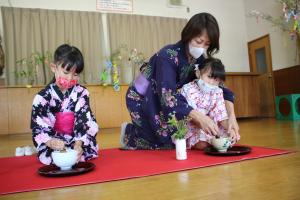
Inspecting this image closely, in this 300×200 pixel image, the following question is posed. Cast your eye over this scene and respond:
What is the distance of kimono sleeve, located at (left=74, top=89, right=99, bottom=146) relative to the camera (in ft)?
5.68

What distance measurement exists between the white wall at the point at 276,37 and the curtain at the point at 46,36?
314 cm

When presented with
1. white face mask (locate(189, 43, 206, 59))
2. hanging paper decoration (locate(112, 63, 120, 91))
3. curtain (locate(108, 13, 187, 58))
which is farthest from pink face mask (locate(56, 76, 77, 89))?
curtain (locate(108, 13, 187, 58))

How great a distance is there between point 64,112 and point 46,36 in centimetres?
415

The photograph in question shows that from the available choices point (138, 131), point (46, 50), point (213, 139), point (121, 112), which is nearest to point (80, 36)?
point (46, 50)

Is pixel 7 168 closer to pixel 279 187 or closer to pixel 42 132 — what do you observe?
pixel 42 132

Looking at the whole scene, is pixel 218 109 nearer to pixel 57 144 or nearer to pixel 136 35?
pixel 57 144

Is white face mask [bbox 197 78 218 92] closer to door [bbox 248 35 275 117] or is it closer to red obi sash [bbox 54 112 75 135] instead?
red obi sash [bbox 54 112 75 135]

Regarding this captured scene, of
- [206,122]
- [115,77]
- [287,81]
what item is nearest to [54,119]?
[206,122]

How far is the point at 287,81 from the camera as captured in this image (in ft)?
16.5

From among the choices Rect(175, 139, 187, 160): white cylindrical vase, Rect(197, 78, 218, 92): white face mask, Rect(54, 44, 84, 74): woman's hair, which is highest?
Rect(54, 44, 84, 74): woman's hair

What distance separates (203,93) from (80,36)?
429 centimetres

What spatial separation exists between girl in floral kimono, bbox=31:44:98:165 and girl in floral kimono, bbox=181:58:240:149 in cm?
58

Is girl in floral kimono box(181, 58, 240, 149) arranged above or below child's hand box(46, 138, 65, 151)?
above

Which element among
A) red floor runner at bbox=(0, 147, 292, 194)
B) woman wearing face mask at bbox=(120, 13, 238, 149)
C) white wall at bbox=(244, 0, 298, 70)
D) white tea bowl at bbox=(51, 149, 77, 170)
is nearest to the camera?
red floor runner at bbox=(0, 147, 292, 194)
